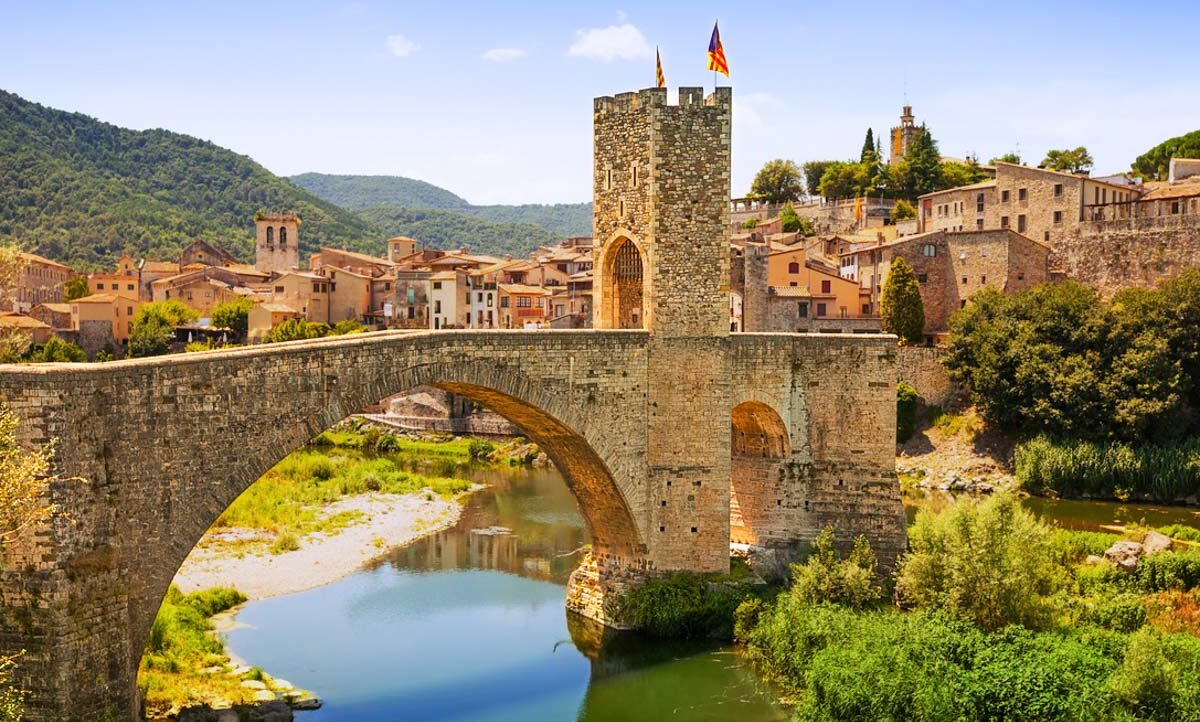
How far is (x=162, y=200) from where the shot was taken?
109562 millimetres

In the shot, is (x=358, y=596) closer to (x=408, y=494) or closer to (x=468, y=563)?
(x=468, y=563)

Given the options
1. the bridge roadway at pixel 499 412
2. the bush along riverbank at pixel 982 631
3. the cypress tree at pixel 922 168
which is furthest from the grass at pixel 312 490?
the cypress tree at pixel 922 168

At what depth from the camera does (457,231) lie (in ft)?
524

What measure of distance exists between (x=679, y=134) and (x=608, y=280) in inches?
120

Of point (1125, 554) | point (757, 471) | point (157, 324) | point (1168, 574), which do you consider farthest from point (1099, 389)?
point (157, 324)

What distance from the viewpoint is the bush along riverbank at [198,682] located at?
14.0m

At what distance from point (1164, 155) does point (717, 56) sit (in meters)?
57.2

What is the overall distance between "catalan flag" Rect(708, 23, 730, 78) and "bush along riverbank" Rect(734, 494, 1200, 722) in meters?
8.23

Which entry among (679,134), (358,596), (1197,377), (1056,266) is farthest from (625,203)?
(1056,266)

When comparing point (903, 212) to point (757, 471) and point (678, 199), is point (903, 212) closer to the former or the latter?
point (757, 471)

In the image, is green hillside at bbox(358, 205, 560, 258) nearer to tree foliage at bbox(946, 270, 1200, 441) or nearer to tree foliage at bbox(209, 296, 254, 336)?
tree foliage at bbox(209, 296, 254, 336)

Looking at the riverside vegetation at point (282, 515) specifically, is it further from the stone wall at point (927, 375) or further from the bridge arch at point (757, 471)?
the stone wall at point (927, 375)

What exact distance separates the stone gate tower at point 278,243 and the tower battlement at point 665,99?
6941 centimetres

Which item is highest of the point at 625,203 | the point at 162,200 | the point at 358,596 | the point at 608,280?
the point at 162,200
